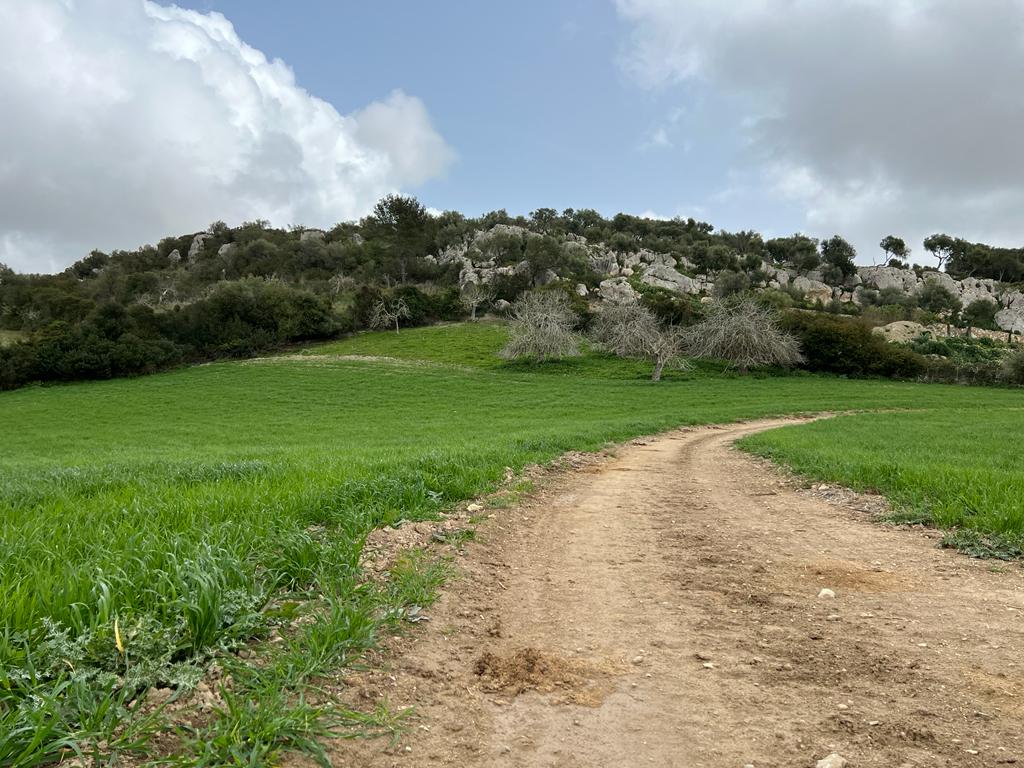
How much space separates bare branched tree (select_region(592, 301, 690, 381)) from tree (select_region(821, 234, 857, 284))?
8318cm

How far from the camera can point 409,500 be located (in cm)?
743

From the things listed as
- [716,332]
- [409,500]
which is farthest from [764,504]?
[716,332]

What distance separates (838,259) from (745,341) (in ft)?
305

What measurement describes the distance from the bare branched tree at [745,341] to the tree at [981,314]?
179 ft

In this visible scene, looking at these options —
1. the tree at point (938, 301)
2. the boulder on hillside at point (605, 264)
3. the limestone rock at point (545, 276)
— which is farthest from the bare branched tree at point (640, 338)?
the tree at point (938, 301)

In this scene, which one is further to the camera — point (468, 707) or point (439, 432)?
point (439, 432)

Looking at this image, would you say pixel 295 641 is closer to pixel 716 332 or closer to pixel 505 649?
pixel 505 649

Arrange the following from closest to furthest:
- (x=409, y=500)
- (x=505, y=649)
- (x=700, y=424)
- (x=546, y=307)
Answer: (x=505, y=649)
(x=409, y=500)
(x=700, y=424)
(x=546, y=307)

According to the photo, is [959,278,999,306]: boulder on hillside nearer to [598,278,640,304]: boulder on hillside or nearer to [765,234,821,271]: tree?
[765,234,821,271]: tree

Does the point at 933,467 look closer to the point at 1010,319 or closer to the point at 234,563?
the point at 234,563

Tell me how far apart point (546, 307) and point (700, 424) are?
34.4m

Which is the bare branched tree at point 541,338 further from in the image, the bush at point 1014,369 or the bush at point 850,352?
the bush at point 1014,369

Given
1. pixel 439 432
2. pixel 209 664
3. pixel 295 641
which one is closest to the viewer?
pixel 209 664

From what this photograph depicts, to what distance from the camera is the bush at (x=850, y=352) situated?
174 feet
